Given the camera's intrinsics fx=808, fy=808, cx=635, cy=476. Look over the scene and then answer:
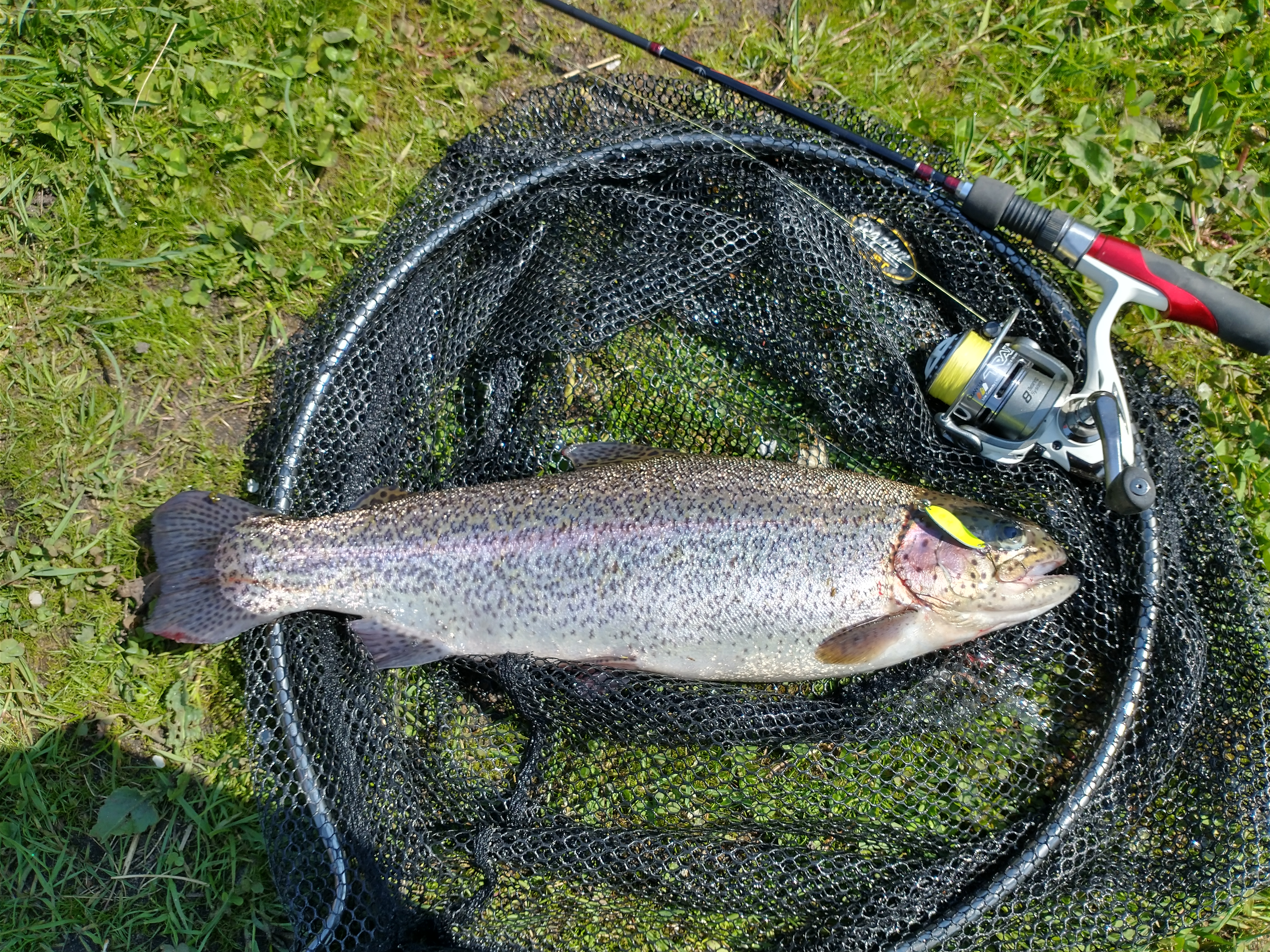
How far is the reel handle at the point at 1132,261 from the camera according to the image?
122 inches

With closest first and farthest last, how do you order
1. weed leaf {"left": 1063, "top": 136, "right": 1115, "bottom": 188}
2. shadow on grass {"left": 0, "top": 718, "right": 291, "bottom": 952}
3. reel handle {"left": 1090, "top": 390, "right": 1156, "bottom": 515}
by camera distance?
reel handle {"left": 1090, "top": 390, "right": 1156, "bottom": 515} < shadow on grass {"left": 0, "top": 718, "right": 291, "bottom": 952} < weed leaf {"left": 1063, "top": 136, "right": 1115, "bottom": 188}

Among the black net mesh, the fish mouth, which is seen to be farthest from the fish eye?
the black net mesh

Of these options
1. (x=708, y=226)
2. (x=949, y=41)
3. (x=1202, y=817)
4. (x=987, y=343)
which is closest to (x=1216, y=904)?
(x=1202, y=817)

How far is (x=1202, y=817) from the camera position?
10.2 feet

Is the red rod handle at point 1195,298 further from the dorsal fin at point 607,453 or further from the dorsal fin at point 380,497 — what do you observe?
the dorsal fin at point 380,497

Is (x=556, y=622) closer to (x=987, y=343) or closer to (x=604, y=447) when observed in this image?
(x=604, y=447)

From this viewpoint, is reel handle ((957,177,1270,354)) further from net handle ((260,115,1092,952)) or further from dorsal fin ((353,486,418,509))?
dorsal fin ((353,486,418,509))

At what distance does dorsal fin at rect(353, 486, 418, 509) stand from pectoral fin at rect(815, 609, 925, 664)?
175cm

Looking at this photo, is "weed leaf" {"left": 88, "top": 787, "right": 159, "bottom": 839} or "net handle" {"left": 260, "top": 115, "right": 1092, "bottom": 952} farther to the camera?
"weed leaf" {"left": 88, "top": 787, "right": 159, "bottom": 839}

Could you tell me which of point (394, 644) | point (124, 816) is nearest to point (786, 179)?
point (394, 644)

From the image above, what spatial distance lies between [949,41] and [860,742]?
336 centimetres

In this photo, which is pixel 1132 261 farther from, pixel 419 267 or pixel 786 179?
pixel 419 267

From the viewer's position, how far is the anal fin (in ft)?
10.4

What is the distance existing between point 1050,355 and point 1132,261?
1.46 ft
